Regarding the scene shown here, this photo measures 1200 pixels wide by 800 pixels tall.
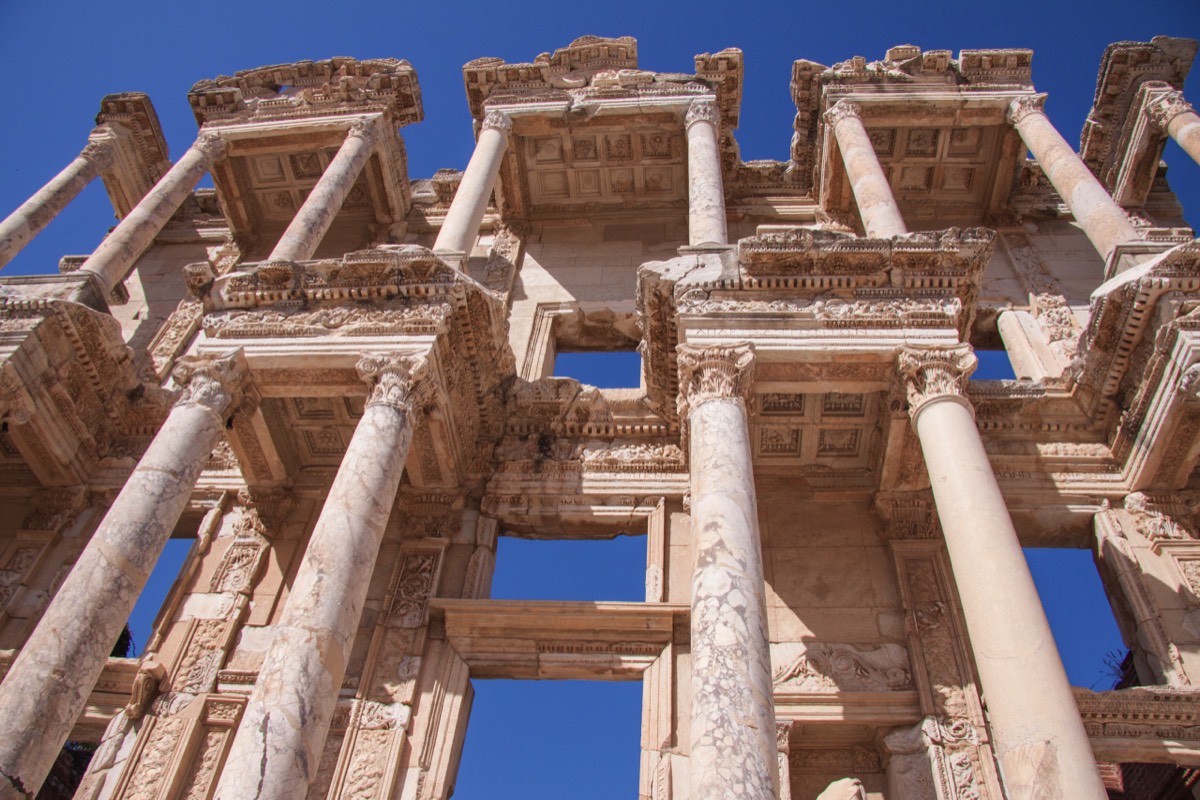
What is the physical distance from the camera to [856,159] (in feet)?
49.8

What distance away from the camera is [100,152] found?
17734 mm

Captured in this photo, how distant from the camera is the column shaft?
6.80m

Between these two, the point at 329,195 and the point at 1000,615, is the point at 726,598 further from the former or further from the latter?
the point at 329,195

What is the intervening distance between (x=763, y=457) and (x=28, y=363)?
9.70 m

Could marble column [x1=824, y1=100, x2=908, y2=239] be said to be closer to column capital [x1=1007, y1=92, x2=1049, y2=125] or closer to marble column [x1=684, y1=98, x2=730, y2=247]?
marble column [x1=684, y1=98, x2=730, y2=247]

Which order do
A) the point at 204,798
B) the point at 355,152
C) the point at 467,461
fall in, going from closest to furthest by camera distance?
the point at 204,798
the point at 467,461
the point at 355,152

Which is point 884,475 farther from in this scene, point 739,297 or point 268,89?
point 268,89

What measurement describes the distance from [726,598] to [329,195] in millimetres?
Result: 10671

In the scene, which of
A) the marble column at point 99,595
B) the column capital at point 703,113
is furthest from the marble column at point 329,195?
the column capital at point 703,113

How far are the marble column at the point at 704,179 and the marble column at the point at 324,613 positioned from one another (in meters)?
4.83

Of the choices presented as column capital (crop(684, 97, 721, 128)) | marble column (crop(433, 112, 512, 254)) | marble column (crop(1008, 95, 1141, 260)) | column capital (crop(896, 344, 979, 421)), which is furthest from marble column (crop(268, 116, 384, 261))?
marble column (crop(1008, 95, 1141, 260))

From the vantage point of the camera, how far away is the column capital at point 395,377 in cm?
1055

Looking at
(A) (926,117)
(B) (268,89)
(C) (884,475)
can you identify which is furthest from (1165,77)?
(B) (268,89)

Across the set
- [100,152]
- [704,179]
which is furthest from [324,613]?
[100,152]
